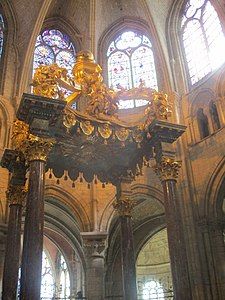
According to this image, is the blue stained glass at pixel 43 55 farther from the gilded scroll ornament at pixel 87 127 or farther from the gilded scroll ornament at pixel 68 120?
the gilded scroll ornament at pixel 68 120

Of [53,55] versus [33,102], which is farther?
[53,55]

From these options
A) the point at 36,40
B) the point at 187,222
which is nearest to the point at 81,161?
the point at 187,222

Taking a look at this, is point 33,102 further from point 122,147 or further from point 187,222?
Result: point 187,222

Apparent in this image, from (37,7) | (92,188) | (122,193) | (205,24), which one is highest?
(37,7)

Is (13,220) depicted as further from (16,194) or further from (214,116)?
(214,116)

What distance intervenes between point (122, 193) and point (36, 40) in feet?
28.5

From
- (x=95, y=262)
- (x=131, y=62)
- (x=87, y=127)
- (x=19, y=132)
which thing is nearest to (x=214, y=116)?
(x=131, y=62)

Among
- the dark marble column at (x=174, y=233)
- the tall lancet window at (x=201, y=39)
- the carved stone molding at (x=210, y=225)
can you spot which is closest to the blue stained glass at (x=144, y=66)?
the tall lancet window at (x=201, y=39)

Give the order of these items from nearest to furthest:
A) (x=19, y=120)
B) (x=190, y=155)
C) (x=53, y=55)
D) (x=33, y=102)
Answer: (x=33, y=102)
(x=19, y=120)
(x=190, y=155)
(x=53, y=55)

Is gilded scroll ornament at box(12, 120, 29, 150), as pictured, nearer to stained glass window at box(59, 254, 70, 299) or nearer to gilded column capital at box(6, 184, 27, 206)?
gilded column capital at box(6, 184, 27, 206)

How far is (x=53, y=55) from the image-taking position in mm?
16969

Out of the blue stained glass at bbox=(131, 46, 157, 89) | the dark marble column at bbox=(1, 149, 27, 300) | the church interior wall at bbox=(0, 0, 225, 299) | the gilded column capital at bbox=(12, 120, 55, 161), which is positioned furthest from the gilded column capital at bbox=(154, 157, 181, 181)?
the blue stained glass at bbox=(131, 46, 157, 89)

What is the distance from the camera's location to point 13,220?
27.9ft

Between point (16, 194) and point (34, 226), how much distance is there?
84.4 inches
